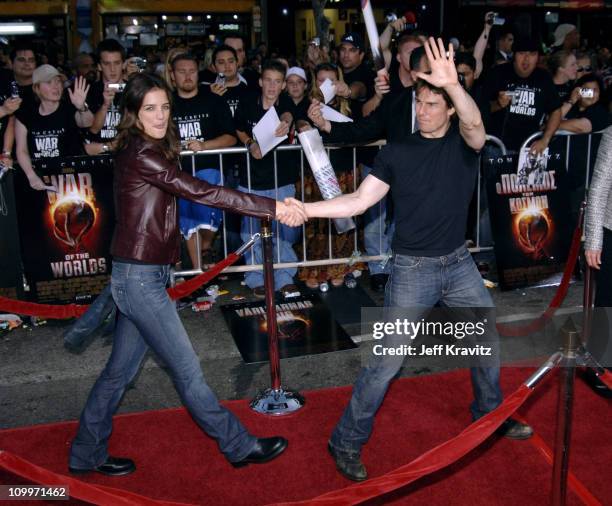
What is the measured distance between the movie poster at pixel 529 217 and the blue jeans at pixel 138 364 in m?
4.11

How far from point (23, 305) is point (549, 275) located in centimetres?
535

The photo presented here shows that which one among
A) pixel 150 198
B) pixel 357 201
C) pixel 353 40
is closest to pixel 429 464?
pixel 357 201

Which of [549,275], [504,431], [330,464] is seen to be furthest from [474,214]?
[330,464]

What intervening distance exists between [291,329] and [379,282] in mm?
1440

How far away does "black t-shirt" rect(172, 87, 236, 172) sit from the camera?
764cm

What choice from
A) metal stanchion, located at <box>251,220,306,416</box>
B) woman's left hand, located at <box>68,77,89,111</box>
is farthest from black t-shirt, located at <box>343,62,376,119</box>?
metal stanchion, located at <box>251,220,306,416</box>

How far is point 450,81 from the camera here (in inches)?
149

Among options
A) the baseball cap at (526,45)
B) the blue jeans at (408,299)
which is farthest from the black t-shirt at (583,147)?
the blue jeans at (408,299)

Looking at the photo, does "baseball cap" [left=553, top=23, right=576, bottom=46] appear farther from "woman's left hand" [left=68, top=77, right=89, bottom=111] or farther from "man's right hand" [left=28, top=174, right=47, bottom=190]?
"man's right hand" [left=28, top=174, right=47, bottom=190]

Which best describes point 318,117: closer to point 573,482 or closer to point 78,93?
point 78,93

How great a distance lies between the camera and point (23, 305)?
5.18 metres

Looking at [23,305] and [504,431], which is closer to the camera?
[504,431]

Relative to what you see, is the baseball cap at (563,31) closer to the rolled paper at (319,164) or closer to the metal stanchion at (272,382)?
the rolled paper at (319,164)

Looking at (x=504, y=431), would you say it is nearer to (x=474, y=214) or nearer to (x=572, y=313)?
(x=572, y=313)
